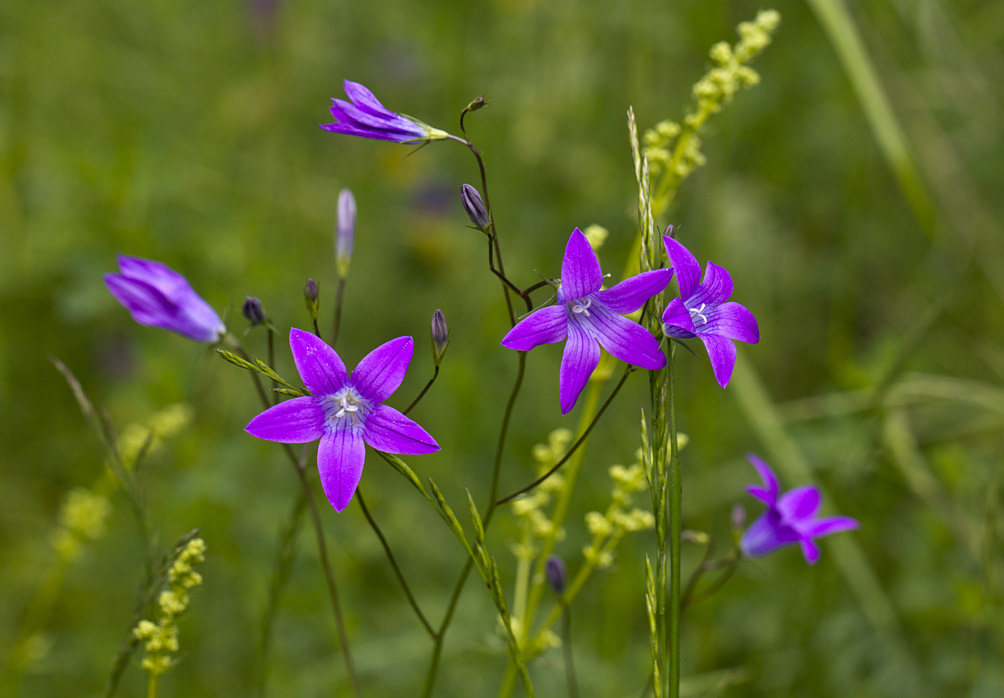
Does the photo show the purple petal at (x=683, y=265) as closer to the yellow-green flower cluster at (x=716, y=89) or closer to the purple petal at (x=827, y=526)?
the yellow-green flower cluster at (x=716, y=89)

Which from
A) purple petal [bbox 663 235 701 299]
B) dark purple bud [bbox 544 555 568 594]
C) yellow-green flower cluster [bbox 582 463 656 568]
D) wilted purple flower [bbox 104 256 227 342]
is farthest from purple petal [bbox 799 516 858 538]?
wilted purple flower [bbox 104 256 227 342]

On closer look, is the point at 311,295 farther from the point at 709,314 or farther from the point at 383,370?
the point at 709,314

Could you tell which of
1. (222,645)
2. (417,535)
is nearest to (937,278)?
(417,535)

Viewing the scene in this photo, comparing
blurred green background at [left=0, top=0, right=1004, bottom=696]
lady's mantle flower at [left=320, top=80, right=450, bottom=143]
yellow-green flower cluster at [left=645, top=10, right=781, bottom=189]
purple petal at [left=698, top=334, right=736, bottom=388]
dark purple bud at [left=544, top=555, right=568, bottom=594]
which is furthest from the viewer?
blurred green background at [left=0, top=0, right=1004, bottom=696]

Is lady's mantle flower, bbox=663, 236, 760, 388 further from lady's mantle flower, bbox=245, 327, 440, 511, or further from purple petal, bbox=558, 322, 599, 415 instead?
lady's mantle flower, bbox=245, 327, 440, 511

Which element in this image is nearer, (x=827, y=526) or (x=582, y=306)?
(x=582, y=306)

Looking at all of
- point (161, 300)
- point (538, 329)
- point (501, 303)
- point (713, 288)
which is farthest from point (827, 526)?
point (501, 303)
